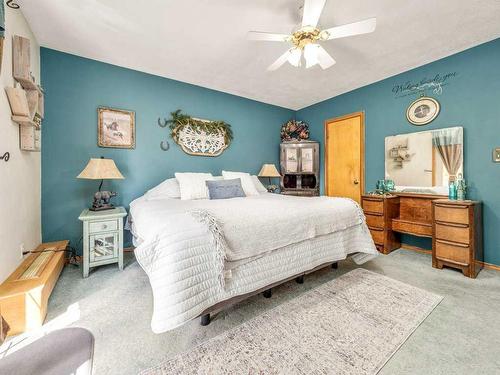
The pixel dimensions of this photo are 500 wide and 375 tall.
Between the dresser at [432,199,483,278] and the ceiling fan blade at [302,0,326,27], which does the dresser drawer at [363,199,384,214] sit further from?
the ceiling fan blade at [302,0,326,27]

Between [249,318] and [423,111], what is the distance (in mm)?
3493

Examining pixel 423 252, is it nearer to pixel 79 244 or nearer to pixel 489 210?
pixel 489 210

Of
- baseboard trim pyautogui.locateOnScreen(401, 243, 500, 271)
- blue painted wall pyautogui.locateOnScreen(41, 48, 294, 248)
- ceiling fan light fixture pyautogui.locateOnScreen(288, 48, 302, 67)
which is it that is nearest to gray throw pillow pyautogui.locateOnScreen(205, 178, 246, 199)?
Answer: blue painted wall pyautogui.locateOnScreen(41, 48, 294, 248)

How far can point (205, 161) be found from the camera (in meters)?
3.78

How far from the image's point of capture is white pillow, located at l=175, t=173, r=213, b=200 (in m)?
2.94

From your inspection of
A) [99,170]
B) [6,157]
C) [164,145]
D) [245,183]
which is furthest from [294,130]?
[6,157]

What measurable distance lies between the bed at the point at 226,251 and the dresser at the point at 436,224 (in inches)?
47.5

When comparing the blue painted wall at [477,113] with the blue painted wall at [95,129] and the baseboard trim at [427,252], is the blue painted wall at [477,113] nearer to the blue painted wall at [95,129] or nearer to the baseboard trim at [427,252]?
the baseboard trim at [427,252]

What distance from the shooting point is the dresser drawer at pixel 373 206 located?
304cm

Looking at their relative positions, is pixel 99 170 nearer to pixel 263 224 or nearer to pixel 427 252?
pixel 263 224

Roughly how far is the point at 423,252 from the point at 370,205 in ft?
3.07

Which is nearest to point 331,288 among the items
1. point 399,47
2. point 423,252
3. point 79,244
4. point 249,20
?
point 423,252

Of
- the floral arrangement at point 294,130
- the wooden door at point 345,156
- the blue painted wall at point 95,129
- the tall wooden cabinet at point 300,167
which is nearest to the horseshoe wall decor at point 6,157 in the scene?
the blue painted wall at point 95,129

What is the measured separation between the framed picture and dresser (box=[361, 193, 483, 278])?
3579mm
